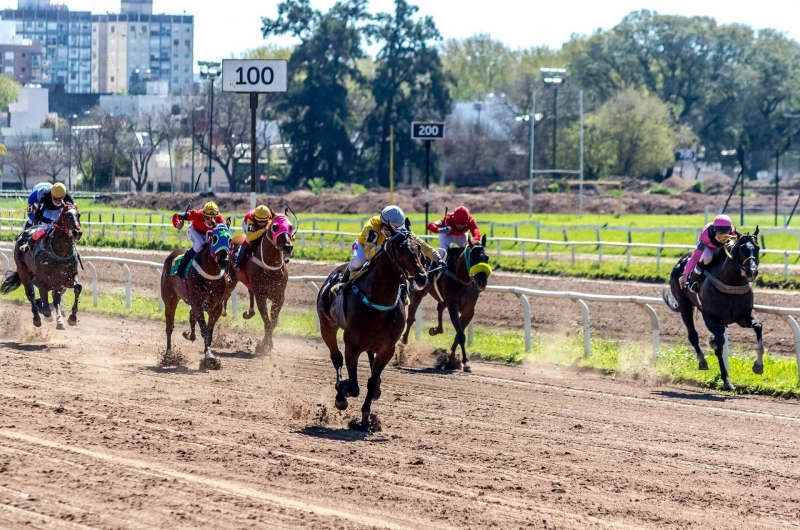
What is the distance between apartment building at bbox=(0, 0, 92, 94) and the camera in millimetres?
183250

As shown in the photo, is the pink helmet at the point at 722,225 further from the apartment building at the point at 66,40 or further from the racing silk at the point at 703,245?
the apartment building at the point at 66,40

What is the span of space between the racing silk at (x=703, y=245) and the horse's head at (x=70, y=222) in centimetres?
753

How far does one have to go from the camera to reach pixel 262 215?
14258 millimetres

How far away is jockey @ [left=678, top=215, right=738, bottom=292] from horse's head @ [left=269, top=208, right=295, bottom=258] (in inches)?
180

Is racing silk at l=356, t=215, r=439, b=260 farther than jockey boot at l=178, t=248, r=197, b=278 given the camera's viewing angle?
No

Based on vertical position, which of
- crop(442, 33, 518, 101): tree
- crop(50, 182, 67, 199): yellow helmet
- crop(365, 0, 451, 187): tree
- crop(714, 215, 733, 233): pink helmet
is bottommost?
crop(714, 215, 733, 233): pink helmet

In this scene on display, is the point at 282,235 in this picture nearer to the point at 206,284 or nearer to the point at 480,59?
the point at 206,284

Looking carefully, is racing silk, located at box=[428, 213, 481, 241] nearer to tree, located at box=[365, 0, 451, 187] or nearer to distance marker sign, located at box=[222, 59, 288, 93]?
distance marker sign, located at box=[222, 59, 288, 93]

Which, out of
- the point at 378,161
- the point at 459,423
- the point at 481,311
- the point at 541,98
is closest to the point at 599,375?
the point at 459,423

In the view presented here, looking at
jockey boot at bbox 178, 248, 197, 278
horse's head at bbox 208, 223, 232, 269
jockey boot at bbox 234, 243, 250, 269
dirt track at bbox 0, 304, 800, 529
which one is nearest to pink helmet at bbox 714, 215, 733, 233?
dirt track at bbox 0, 304, 800, 529

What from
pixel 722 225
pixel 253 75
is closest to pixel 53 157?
pixel 253 75

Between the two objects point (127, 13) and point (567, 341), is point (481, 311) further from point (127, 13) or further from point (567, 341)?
point (127, 13)

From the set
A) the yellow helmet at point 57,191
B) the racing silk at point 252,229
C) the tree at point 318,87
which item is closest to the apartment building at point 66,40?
the tree at point 318,87

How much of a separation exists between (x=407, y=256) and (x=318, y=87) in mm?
50257
